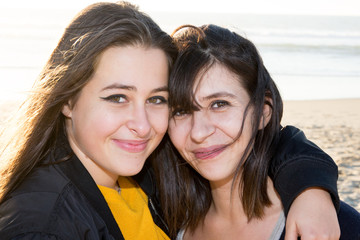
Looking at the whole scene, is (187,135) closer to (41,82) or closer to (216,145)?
(216,145)

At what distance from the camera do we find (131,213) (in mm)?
2893

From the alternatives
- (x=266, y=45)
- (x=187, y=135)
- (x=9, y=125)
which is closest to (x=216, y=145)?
(x=187, y=135)

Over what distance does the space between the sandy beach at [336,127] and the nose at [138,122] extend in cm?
380

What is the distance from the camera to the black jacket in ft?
6.73

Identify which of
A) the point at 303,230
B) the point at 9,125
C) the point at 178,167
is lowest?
the point at 178,167

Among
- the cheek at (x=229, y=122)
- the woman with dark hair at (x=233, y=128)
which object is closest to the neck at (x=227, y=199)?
the woman with dark hair at (x=233, y=128)

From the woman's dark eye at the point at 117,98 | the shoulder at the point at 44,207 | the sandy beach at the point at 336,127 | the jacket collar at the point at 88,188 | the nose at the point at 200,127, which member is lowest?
the sandy beach at the point at 336,127

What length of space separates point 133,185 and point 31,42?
→ 14.5m

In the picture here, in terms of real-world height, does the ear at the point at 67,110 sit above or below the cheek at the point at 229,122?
above

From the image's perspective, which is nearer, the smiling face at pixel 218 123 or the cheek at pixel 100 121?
the cheek at pixel 100 121

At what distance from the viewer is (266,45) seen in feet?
60.4

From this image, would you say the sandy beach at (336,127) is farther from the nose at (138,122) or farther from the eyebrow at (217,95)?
the nose at (138,122)

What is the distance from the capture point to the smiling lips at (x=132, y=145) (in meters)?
2.60

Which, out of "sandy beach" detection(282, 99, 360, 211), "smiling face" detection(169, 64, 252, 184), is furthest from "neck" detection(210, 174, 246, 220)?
"sandy beach" detection(282, 99, 360, 211)
